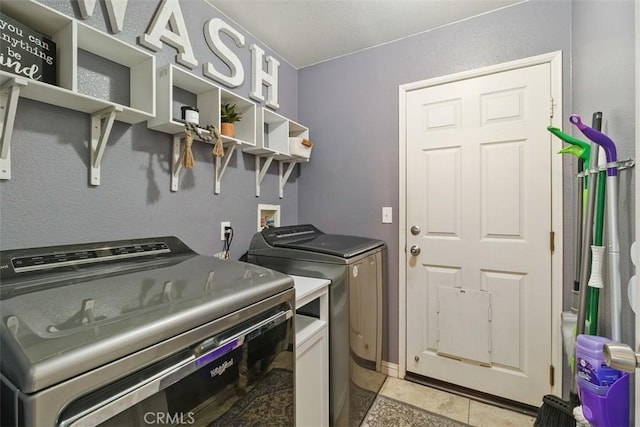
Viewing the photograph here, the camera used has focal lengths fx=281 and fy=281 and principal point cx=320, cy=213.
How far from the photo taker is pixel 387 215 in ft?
6.95

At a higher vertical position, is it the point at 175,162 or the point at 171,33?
the point at 171,33

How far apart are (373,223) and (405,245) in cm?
29

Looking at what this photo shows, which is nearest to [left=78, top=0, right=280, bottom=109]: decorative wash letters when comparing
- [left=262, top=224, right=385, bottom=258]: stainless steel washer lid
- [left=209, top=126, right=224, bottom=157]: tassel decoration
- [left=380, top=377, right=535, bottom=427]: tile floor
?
[left=209, top=126, right=224, bottom=157]: tassel decoration

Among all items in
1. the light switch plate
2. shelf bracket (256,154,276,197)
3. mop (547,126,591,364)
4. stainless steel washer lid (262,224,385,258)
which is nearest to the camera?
mop (547,126,591,364)

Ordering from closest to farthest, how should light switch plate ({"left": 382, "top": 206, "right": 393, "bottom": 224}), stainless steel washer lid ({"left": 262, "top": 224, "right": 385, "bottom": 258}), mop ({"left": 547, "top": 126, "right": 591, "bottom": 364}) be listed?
1. mop ({"left": 547, "top": 126, "right": 591, "bottom": 364})
2. stainless steel washer lid ({"left": 262, "top": 224, "right": 385, "bottom": 258})
3. light switch plate ({"left": 382, "top": 206, "right": 393, "bottom": 224})

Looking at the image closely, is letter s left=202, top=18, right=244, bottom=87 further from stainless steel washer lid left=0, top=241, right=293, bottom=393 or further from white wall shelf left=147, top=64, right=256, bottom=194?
stainless steel washer lid left=0, top=241, right=293, bottom=393

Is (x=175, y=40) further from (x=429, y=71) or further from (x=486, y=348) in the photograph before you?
(x=486, y=348)

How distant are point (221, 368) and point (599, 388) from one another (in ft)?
4.03

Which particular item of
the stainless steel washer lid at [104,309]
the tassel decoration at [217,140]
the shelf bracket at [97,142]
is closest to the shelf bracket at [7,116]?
the shelf bracket at [97,142]

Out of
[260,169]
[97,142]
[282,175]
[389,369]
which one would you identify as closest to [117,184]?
[97,142]

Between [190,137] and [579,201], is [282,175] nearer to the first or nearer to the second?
[190,137]

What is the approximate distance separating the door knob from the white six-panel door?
1.33 m

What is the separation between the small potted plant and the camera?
161 centimetres

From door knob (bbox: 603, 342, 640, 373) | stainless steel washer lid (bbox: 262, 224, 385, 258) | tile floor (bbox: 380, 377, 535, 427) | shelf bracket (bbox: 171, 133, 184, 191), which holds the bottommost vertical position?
tile floor (bbox: 380, 377, 535, 427)
